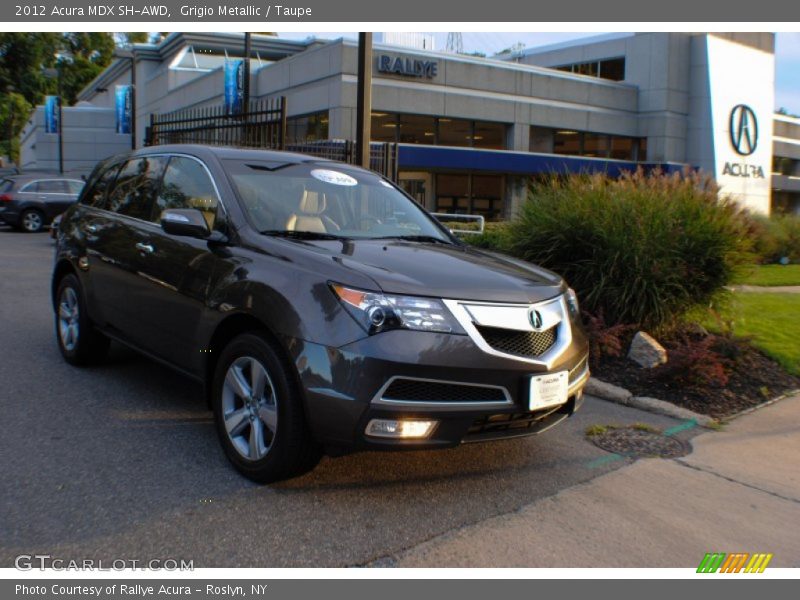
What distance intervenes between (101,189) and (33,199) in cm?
1880

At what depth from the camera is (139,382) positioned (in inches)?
233

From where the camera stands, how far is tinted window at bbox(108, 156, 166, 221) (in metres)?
5.47

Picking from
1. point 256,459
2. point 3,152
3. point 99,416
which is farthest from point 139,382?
point 3,152

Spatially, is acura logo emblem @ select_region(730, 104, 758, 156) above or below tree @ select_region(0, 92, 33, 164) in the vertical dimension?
below

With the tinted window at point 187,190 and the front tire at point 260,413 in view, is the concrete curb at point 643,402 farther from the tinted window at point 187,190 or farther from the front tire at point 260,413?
the tinted window at point 187,190

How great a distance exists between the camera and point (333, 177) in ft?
17.0

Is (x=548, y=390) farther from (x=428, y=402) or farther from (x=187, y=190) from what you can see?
(x=187, y=190)

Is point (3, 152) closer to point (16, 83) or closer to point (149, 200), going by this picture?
point (16, 83)

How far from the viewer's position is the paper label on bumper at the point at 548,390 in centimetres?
380

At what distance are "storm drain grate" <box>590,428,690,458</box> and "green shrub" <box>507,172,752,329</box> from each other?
7.10 ft

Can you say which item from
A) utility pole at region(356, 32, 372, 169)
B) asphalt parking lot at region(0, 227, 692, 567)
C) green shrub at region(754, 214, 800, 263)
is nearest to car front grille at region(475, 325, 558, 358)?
asphalt parking lot at region(0, 227, 692, 567)

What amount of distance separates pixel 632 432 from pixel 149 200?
3800mm

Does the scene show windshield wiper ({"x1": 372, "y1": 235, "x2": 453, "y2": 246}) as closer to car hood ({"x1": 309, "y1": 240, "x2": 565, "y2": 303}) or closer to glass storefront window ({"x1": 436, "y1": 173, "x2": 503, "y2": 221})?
car hood ({"x1": 309, "y1": 240, "x2": 565, "y2": 303})

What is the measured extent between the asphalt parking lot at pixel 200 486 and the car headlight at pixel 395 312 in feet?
3.10
